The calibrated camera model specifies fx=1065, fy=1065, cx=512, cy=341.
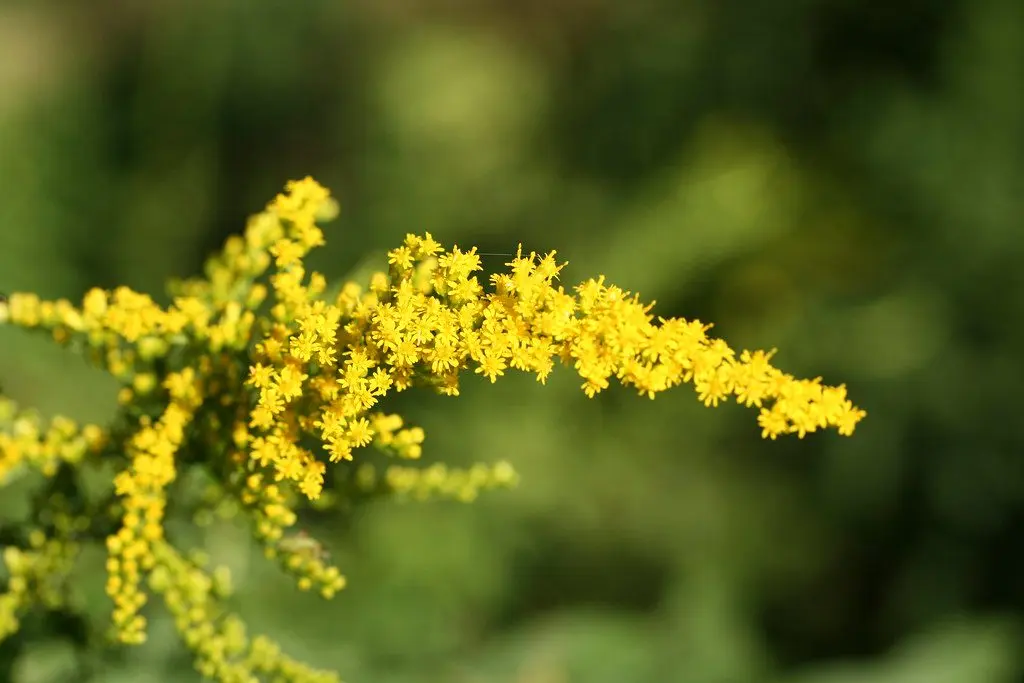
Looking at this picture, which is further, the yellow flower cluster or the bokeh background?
the bokeh background

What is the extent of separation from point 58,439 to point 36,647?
2.09ft

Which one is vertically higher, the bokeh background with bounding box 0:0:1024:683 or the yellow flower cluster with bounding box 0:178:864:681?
the bokeh background with bounding box 0:0:1024:683

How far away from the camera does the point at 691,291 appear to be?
532 cm

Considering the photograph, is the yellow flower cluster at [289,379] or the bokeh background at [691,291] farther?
the bokeh background at [691,291]

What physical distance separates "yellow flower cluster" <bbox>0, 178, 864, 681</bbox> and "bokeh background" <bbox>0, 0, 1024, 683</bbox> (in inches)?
53.7

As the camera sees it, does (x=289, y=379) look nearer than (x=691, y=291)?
Yes

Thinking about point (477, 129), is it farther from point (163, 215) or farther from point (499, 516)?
point (499, 516)

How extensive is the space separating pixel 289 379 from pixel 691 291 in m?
3.55

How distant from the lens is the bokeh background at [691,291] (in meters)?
4.43

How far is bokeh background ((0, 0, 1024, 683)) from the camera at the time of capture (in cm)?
443

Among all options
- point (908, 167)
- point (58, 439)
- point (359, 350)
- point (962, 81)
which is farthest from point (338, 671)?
point (962, 81)

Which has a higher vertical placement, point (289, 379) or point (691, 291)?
point (691, 291)

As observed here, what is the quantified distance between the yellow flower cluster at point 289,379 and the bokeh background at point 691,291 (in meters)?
1.36

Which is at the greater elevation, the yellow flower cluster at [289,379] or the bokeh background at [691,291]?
the bokeh background at [691,291]
